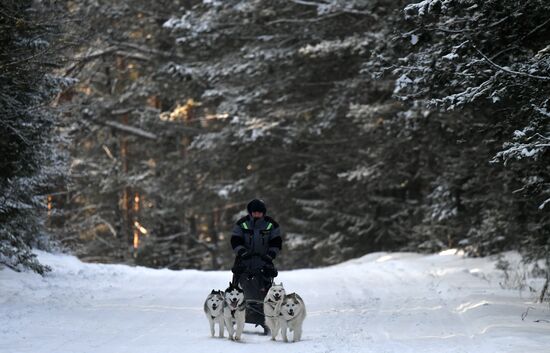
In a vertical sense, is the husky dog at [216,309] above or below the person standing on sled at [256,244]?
below

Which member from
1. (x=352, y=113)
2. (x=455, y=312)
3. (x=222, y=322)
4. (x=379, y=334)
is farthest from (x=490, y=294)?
(x=352, y=113)

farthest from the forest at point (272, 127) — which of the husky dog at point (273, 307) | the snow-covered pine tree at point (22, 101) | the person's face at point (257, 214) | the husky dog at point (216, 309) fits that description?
the husky dog at point (216, 309)

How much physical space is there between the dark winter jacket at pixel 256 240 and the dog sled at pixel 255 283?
0.23 feet

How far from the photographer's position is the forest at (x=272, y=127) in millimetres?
12039

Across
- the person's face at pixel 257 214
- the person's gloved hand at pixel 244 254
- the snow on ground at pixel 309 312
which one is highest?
the person's face at pixel 257 214

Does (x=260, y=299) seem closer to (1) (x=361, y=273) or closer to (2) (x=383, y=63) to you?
(2) (x=383, y=63)

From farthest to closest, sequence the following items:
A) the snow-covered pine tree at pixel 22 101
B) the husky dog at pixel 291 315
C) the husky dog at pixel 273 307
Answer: the snow-covered pine tree at pixel 22 101 < the husky dog at pixel 273 307 < the husky dog at pixel 291 315

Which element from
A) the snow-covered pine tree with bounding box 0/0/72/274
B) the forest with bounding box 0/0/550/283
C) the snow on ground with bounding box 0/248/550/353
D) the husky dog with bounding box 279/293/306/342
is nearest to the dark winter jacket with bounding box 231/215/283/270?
the snow on ground with bounding box 0/248/550/353

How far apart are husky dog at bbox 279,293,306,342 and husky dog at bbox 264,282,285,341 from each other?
0.08 metres

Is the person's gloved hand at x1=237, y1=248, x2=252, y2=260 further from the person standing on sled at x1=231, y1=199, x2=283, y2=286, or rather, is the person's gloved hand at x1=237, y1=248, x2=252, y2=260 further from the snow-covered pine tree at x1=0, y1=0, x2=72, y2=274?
the snow-covered pine tree at x1=0, y1=0, x2=72, y2=274

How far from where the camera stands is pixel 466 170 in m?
20.0

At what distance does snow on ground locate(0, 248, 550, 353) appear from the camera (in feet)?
31.9

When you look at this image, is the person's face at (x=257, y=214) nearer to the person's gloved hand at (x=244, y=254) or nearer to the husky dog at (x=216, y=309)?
the person's gloved hand at (x=244, y=254)

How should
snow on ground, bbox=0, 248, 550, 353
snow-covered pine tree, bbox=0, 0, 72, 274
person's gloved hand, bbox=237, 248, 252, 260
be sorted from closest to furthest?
snow on ground, bbox=0, 248, 550, 353 < person's gloved hand, bbox=237, 248, 252, 260 < snow-covered pine tree, bbox=0, 0, 72, 274
